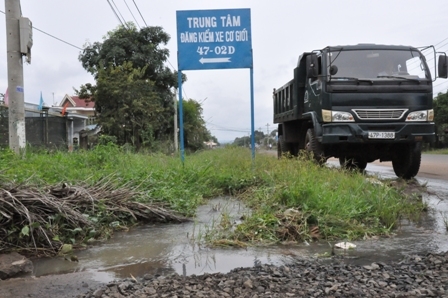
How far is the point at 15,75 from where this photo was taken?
915 cm

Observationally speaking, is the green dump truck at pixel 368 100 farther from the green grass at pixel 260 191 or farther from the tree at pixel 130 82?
the tree at pixel 130 82

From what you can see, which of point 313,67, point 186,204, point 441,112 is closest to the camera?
point 186,204

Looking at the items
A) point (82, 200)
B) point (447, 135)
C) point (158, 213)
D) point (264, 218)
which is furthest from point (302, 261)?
point (447, 135)

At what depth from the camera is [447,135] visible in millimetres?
38812

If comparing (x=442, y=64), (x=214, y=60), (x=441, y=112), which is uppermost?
(x=441, y=112)

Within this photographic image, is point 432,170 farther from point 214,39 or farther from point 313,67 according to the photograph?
point 214,39

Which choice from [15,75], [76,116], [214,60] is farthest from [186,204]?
[76,116]

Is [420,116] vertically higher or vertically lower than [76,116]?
lower

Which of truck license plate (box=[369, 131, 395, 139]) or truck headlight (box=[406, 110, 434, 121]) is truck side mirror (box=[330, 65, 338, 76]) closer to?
truck license plate (box=[369, 131, 395, 139])

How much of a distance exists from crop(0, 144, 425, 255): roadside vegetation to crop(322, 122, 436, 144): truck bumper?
1042 mm

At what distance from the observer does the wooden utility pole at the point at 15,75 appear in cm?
905

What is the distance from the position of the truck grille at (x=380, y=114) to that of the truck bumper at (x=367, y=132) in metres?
0.13

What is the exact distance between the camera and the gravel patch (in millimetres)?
2816

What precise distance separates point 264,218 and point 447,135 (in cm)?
3906
